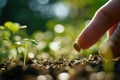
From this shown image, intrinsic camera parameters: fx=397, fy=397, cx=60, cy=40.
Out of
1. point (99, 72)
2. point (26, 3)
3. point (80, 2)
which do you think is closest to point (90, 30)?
point (99, 72)

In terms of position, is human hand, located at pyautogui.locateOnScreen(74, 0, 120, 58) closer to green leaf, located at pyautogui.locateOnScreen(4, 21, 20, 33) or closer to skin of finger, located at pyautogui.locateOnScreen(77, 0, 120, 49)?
skin of finger, located at pyautogui.locateOnScreen(77, 0, 120, 49)

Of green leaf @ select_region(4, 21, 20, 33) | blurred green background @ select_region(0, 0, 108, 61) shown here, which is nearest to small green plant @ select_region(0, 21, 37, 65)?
green leaf @ select_region(4, 21, 20, 33)

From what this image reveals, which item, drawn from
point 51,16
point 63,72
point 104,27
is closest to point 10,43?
point 104,27

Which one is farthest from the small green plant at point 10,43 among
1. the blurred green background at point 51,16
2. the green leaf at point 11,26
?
the blurred green background at point 51,16

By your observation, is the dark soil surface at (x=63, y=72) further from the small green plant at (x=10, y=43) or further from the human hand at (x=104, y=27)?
the small green plant at (x=10, y=43)

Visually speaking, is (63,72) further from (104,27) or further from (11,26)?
(11,26)
